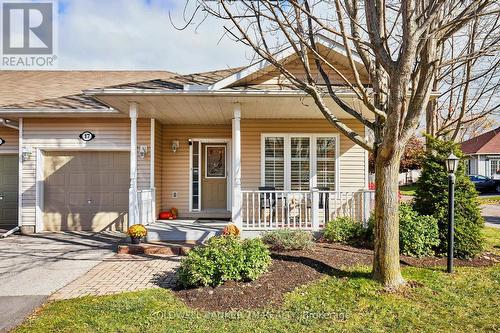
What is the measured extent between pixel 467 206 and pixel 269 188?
4.29 meters

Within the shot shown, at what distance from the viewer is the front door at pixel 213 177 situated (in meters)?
9.55

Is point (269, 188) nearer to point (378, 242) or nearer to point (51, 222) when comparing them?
point (378, 242)

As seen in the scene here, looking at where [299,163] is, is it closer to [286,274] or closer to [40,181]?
[286,274]

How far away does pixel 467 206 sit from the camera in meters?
6.00

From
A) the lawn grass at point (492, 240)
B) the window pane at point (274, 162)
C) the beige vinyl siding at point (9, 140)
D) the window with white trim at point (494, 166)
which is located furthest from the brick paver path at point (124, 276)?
the window with white trim at point (494, 166)

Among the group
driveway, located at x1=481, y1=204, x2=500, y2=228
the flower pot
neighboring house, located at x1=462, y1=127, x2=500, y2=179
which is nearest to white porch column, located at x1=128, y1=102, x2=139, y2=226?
the flower pot

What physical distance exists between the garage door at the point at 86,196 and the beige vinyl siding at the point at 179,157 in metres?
1.14

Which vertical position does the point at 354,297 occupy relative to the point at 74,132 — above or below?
below

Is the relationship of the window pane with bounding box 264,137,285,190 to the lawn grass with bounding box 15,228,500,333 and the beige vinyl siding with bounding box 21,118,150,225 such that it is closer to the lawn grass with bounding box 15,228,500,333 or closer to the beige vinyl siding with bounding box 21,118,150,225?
the beige vinyl siding with bounding box 21,118,150,225

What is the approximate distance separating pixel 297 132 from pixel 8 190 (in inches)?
328

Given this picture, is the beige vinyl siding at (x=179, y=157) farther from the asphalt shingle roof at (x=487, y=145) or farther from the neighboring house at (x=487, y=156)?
the neighboring house at (x=487, y=156)

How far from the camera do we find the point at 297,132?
29.0ft

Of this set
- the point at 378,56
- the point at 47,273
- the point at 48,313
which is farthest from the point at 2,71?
the point at 378,56

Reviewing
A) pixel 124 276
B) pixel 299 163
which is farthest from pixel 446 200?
pixel 124 276
